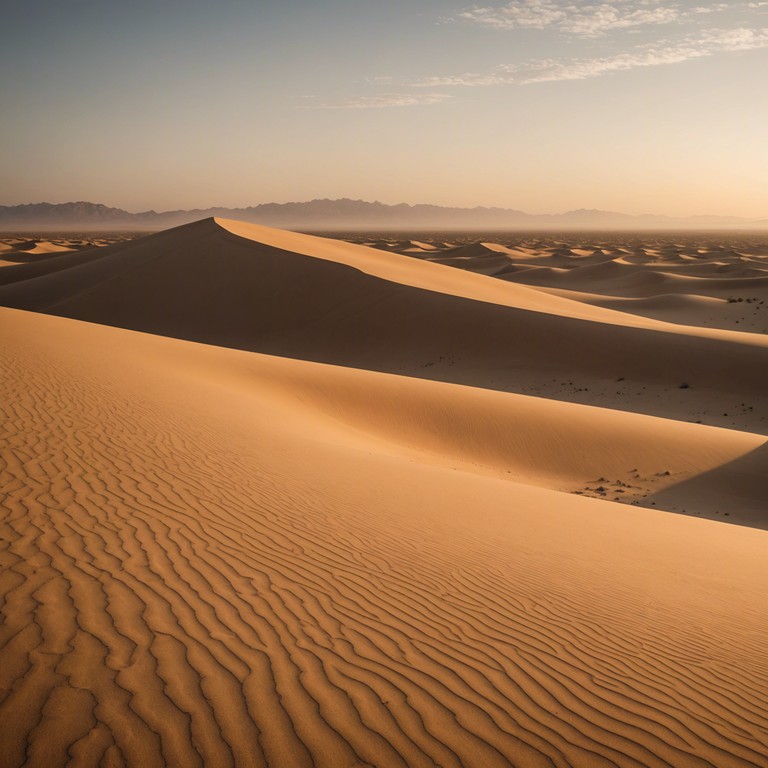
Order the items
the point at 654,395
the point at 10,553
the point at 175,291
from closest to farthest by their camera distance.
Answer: the point at 10,553 → the point at 654,395 → the point at 175,291

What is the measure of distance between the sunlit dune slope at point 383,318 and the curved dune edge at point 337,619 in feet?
45.6

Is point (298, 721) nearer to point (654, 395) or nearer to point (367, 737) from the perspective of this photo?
point (367, 737)

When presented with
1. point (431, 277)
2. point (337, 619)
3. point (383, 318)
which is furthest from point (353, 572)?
point (431, 277)

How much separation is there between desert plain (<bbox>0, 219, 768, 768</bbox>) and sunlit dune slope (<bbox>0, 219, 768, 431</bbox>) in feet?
21.5

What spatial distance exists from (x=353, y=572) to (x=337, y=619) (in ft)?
2.74

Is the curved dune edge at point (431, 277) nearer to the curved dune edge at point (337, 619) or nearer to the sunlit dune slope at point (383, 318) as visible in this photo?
the sunlit dune slope at point (383, 318)

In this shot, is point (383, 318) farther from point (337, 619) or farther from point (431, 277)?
point (337, 619)

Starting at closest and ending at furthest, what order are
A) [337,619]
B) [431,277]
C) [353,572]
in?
[337,619] → [353,572] → [431,277]

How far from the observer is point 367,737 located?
10.3ft

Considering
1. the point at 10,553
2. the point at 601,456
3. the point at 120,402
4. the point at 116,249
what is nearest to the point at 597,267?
the point at 116,249

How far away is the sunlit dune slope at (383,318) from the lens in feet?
71.1

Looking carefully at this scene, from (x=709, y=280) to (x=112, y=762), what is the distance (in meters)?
55.5

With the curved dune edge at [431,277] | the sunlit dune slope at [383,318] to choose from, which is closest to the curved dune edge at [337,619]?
the sunlit dune slope at [383,318]

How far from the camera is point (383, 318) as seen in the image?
1061 inches
